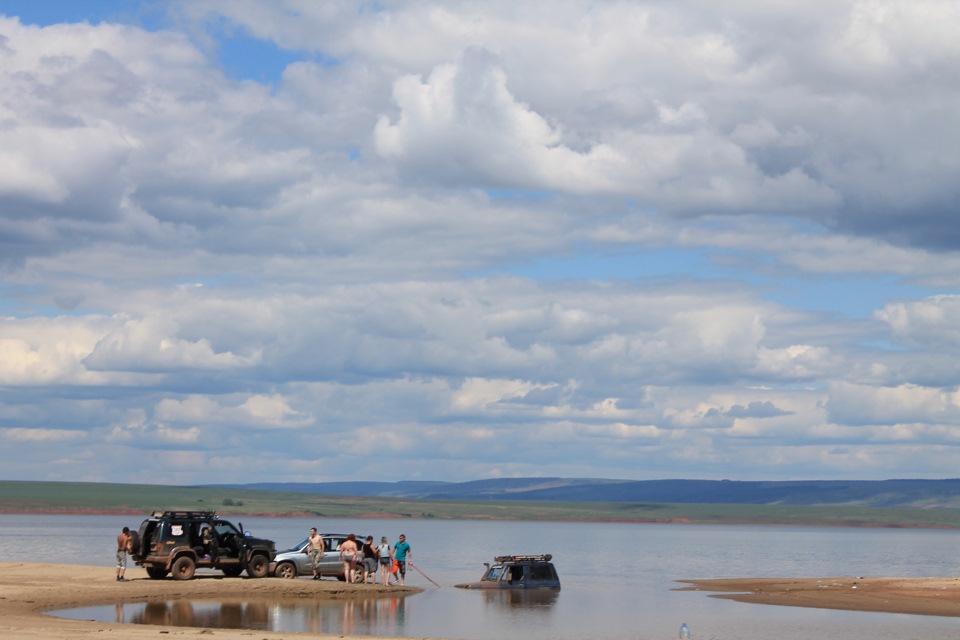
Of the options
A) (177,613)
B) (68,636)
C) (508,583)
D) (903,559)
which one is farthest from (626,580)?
(903,559)

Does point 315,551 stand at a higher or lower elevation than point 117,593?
higher

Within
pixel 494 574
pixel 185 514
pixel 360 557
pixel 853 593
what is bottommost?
pixel 853 593

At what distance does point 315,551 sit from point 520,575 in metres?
9.52

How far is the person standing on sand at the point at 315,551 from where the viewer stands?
160ft

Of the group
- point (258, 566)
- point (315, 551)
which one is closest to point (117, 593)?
point (258, 566)

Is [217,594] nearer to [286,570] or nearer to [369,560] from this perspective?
[286,570]

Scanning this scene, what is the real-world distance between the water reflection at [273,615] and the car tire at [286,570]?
5.07 metres

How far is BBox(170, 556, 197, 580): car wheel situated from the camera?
150ft

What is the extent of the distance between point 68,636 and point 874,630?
83.7ft

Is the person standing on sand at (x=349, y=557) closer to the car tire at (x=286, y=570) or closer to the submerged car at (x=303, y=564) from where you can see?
the submerged car at (x=303, y=564)

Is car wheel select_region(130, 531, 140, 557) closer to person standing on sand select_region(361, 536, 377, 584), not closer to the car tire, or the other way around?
the car tire

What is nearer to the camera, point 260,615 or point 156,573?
point 260,615

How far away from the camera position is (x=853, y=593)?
56.1 m

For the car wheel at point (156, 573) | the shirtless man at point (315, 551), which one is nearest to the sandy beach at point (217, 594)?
the car wheel at point (156, 573)
